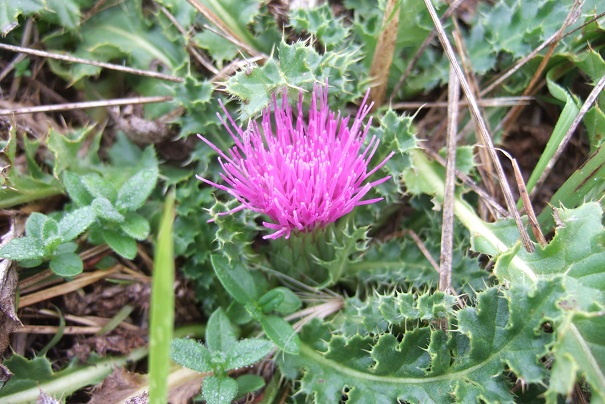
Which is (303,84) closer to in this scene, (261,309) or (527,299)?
(261,309)

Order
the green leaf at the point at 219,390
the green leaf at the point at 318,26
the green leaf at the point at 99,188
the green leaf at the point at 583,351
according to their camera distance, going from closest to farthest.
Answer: the green leaf at the point at 583,351, the green leaf at the point at 219,390, the green leaf at the point at 99,188, the green leaf at the point at 318,26

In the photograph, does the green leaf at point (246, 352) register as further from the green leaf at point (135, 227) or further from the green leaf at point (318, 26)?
the green leaf at point (318, 26)

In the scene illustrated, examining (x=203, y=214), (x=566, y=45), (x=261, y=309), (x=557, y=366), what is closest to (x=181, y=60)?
(x=203, y=214)

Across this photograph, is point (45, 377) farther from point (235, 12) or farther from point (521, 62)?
point (521, 62)

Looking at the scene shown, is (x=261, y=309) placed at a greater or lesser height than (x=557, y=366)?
lesser

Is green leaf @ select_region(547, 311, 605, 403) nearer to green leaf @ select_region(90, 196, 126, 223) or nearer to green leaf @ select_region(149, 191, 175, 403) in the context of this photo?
green leaf @ select_region(149, 191, 175, 403)

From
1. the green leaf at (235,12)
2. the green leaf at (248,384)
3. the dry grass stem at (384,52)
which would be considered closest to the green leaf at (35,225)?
the green leaf at (248,384)
